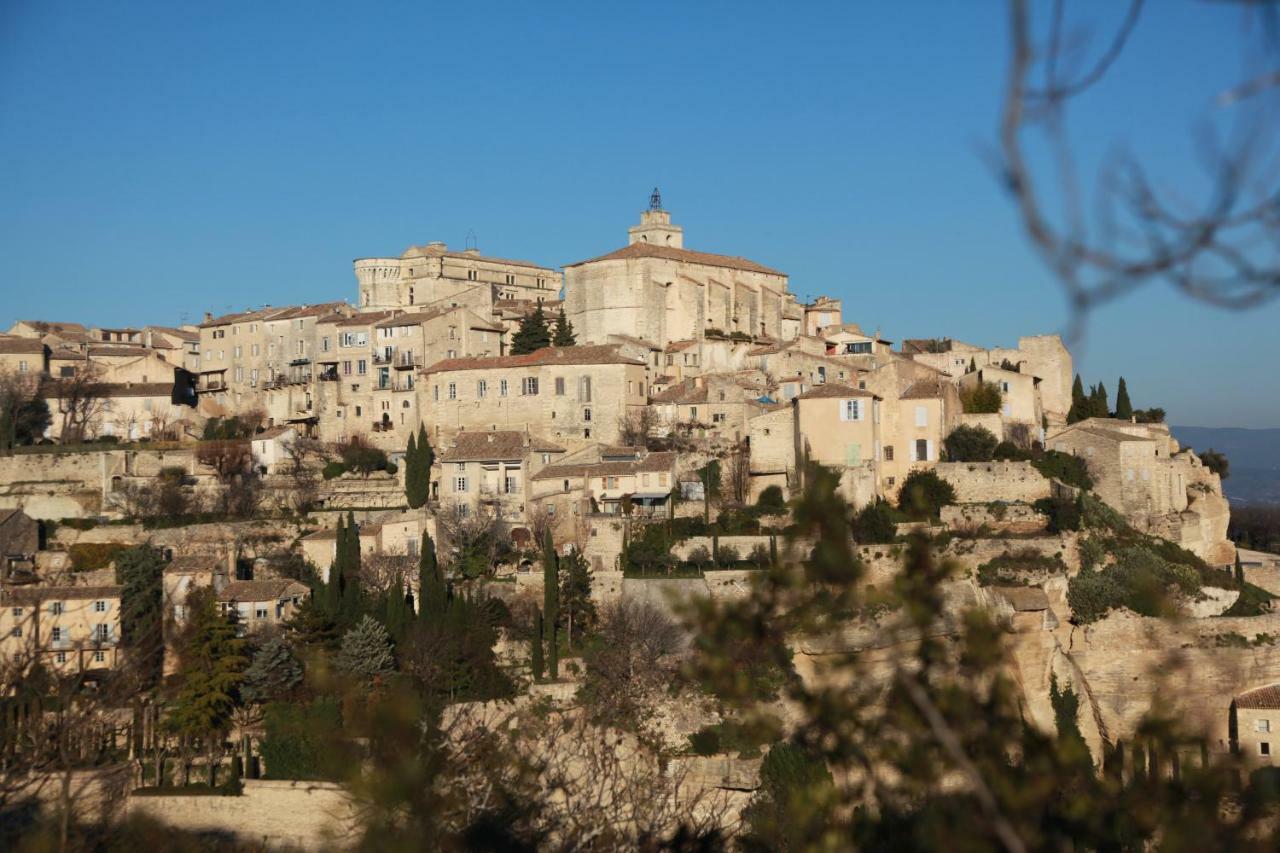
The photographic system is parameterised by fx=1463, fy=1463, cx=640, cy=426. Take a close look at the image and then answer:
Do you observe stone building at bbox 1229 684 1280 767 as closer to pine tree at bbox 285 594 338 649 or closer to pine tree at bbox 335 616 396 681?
pine tree at bbox 335 616 396 681

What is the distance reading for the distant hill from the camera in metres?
142

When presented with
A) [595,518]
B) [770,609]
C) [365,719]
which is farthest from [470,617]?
[770,609]

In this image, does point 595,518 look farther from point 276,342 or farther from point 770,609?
point 770,609

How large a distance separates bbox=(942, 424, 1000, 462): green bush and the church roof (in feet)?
60.9

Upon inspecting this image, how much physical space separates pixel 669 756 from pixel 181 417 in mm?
29127

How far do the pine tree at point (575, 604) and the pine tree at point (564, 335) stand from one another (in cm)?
1910

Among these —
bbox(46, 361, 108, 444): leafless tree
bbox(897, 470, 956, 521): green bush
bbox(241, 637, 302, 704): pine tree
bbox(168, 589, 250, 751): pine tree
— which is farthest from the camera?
bbox(46, 361, 108, 444): leafless tree

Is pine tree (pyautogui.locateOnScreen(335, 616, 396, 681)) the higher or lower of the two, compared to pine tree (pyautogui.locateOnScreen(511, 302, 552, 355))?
lower

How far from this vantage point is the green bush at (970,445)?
38.8m

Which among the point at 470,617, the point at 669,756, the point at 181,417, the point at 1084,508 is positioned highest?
the point at 181,417

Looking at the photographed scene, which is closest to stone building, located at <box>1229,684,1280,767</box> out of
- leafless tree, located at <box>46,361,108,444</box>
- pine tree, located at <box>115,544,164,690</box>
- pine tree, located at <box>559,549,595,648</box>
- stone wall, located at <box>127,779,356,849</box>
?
pine tree, located at <box>559,549,595,648</box>

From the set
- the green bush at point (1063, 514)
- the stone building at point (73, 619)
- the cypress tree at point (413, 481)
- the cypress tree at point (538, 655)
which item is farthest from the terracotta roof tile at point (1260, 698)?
the stone building at point (73, 619)

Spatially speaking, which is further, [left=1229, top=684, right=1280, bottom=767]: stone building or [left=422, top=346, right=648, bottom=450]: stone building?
[left=422, top=346, right=648, bottom=450]: stone building

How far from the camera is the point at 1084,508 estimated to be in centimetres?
3581
